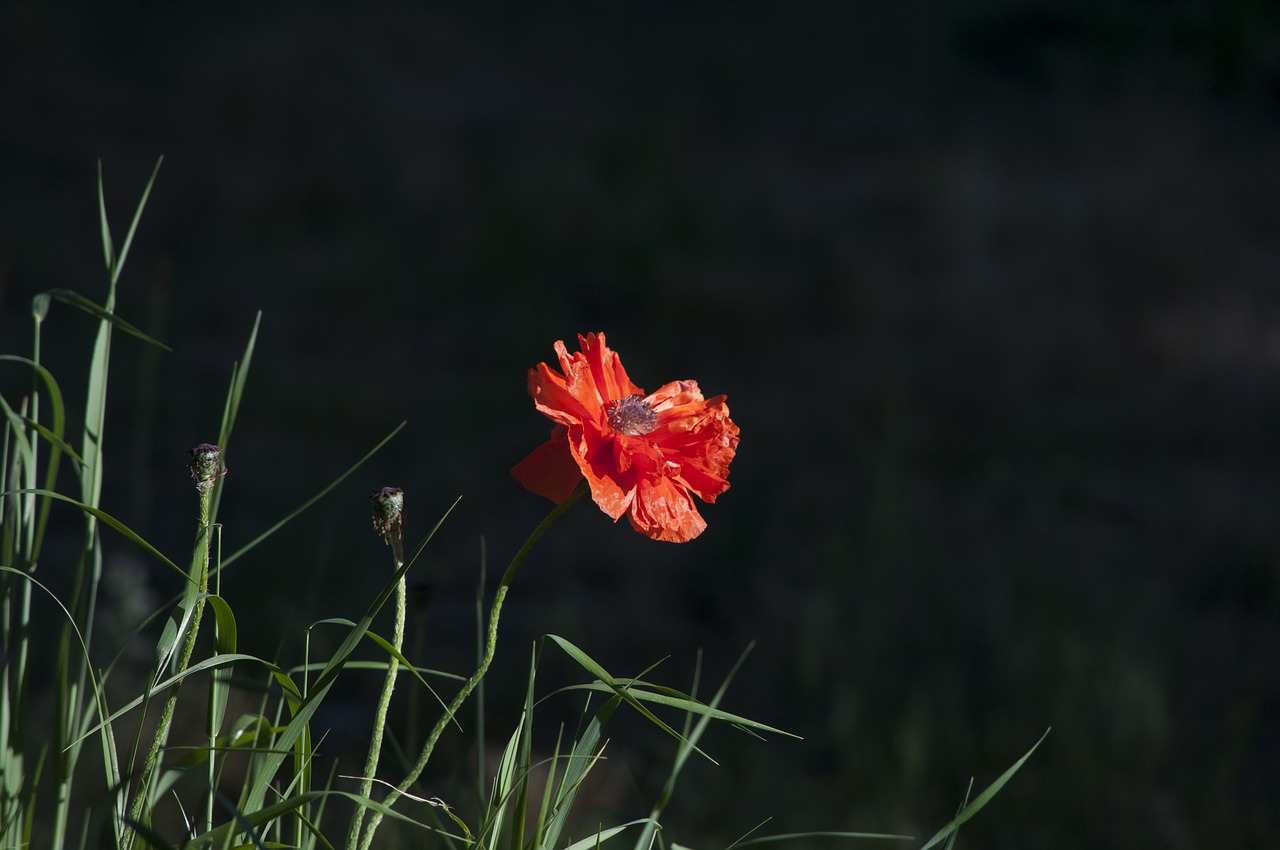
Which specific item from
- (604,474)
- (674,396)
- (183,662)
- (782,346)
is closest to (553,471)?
(604,474)

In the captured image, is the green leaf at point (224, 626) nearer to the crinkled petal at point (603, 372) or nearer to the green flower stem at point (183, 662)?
the green flower stem at point (183, 662)

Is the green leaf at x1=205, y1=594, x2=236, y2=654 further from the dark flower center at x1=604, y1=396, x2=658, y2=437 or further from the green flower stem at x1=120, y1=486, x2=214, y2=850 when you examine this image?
the dark flower center at x1=604, y1=396, x2=658, y2=437

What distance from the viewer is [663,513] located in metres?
0.79

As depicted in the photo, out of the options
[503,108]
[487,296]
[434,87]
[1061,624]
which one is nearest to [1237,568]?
[1061,624]

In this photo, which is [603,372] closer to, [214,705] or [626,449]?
[626,449]

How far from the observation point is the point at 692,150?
5.81 m

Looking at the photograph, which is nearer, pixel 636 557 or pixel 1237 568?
pixel 1237 568

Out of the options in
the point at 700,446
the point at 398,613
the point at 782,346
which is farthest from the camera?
the point at 782,346

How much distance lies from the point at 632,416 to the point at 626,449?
0.04m

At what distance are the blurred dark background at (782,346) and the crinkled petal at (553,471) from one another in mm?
213

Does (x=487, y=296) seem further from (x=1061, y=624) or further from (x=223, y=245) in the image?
(x=1061, y=624)

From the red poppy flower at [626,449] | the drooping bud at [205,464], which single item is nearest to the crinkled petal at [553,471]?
the red poppy flower at [626,449]

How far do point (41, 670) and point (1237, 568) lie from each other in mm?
2658

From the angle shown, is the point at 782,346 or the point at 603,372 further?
the point at 782,346
